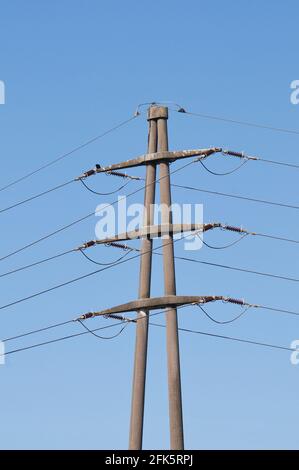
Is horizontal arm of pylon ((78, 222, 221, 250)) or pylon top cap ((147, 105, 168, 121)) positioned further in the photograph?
pylon top cap ((147, 105, 168, 121))

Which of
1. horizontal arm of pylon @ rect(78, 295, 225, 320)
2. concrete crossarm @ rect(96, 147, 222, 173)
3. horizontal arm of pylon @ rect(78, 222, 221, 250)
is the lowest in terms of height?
horizontal arm of pylon @ rect(78, 295, 225, 320)

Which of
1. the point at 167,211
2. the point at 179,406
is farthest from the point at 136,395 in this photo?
the point at 167,211

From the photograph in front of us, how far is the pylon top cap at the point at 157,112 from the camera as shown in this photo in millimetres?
78256

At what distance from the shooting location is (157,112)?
7844 centimetres

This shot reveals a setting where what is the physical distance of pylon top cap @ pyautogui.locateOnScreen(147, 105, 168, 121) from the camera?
3081 inches

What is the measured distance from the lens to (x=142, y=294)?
76188 mm

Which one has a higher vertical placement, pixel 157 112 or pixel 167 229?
pixel 157 112
